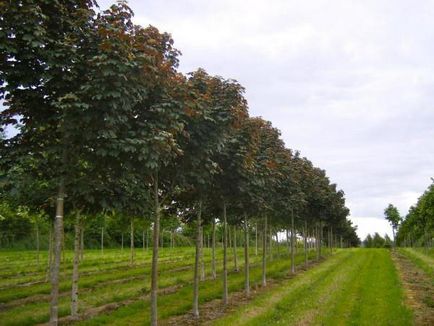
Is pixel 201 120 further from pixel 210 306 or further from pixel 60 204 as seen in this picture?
pixel 210 306

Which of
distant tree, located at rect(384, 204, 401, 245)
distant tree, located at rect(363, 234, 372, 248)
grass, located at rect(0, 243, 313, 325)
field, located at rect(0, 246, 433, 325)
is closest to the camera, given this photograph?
field, located at rect(0, 246, 433, 325)

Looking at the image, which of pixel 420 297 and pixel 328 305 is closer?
pixel 328 305

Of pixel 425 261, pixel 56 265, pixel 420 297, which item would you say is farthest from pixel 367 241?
pixel 56 265

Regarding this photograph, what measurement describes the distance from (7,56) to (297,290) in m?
17.1

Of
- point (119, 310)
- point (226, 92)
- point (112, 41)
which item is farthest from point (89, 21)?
point (119, 310)

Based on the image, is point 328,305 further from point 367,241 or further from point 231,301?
point 367,241

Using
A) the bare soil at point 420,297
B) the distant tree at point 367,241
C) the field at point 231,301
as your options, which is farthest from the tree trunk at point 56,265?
the distant tree at point 367,241

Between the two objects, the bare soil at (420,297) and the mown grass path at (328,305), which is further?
the bare soil at (420,297)

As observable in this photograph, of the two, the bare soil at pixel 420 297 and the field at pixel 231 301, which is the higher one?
the field at pixel 231 301

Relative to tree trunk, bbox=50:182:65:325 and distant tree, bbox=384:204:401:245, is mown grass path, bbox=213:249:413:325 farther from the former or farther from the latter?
distant tree, bbox=384:204:401:245

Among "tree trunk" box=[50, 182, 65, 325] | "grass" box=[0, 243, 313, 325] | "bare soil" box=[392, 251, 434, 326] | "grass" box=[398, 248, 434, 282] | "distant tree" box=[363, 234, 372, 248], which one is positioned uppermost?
"tree trunk" box=[50, 182, 65, 325]

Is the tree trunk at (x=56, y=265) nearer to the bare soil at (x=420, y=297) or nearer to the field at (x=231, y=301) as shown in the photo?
the field at (x=231, y=301)

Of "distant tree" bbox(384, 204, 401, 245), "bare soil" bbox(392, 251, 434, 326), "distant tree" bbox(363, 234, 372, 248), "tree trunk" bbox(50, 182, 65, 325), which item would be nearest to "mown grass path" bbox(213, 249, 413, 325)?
"bare soil" bbox(392, 251, 434, 326)

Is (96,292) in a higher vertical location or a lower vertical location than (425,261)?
higher
